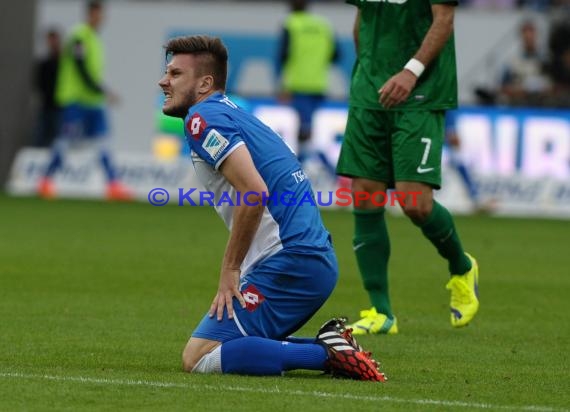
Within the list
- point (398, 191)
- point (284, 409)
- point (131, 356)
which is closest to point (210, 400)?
point (284, 409)

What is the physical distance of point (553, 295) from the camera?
10492mm

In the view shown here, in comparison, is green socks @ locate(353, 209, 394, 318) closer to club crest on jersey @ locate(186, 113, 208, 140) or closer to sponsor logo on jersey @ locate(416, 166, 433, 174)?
sponsor logo on jersey @ locate(416, 166, 433, 174)

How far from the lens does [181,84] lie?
258 inches

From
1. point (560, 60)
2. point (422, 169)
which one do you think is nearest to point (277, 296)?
point (422, 169)

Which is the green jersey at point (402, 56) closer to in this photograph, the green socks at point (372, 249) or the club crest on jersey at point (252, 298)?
the green socks at point (372, 249)

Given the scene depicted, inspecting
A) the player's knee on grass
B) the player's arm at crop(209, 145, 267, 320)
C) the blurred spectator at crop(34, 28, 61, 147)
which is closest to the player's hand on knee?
the player's arm at crop(209, 145, 267, 320)

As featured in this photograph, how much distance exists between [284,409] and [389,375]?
1233mm

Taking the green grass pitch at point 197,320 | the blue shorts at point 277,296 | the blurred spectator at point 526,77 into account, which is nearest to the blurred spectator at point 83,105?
the green grass pitch at point 197,320

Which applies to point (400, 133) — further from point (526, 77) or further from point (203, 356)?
point (526, 77)

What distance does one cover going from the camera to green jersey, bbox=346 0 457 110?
8414mm

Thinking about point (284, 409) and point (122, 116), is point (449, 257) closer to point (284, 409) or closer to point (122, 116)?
point (284, 409)

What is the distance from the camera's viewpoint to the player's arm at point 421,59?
8.19 meters

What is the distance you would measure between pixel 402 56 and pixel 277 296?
247cm
